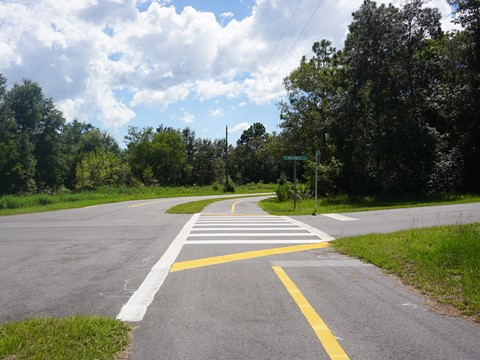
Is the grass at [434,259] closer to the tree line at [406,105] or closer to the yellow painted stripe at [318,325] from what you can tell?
the yellow painted stripe at [318,325]

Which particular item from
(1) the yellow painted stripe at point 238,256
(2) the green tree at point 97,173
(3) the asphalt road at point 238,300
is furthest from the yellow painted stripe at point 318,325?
(2) the green tree at point 97,173

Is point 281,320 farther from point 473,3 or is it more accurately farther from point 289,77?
point 289,77

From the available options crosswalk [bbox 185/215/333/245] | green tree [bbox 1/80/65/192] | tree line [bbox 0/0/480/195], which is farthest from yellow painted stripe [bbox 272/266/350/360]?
green tree [bbox 1/80/65/192]

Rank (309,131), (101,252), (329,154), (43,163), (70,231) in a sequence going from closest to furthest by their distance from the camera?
(101,252), (70,231), (329,154), (309,131), (43,163)

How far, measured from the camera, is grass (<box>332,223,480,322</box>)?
18.4ft

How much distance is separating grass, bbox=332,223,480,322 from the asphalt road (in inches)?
14.3

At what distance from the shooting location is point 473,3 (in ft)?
89.8

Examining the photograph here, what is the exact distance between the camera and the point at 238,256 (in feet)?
28.8

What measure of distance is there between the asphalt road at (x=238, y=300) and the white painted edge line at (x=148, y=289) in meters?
0.04

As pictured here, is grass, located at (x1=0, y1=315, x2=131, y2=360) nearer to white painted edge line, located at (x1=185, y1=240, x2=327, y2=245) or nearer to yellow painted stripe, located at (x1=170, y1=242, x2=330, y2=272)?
yellow painted stripe, located at (x1=170, y1=242, x2=330, y2=272)

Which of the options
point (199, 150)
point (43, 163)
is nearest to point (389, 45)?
point (43, 163)

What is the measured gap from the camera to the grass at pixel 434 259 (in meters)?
5.62

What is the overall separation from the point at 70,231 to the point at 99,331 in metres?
10.4

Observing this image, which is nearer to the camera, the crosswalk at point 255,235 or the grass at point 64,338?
the grass at point 64,338
